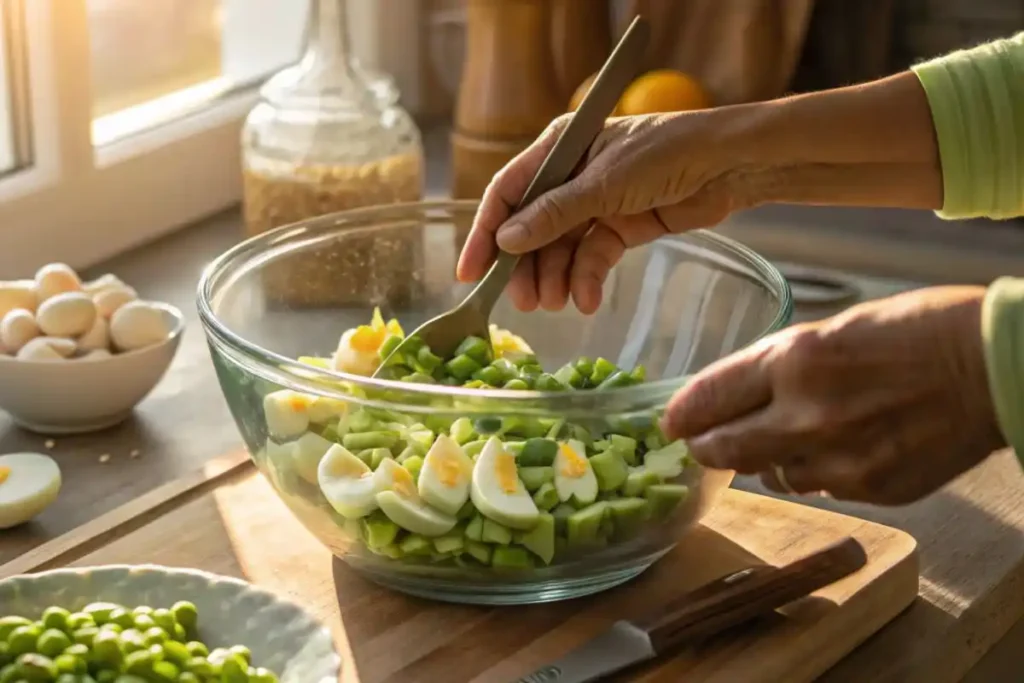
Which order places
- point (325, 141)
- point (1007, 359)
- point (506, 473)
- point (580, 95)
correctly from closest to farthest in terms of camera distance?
point (1007, 359) < point (506, 473) < point (325, 141) < point (580, 95)

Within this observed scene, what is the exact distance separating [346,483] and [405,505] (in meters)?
0.05

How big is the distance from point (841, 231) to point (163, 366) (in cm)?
91

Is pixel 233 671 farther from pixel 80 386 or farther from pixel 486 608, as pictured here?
pixel 80 386

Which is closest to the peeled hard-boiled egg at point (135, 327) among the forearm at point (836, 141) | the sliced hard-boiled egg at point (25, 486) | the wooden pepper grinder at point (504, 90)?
the sliced hard-boiled egg at point (25, 486)

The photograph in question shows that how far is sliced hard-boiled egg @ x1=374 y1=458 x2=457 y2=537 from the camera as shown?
0.96 m

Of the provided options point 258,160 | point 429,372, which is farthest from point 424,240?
point 258,160

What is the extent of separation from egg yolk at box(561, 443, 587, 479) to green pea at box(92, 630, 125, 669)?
0.30 metres

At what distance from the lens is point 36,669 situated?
34.0 inches

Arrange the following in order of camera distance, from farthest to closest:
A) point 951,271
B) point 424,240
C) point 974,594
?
point 951,271 → point 424,240 → point 974,594

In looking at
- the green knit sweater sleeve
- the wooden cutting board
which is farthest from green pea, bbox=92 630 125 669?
the green knit sweater sleeve

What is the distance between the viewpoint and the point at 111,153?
167cm

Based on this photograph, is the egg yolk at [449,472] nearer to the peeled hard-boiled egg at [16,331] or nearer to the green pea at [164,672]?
the green pea at [164,672]

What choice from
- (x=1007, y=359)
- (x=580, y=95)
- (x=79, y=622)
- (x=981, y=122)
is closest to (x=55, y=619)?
(x=79, y=622)

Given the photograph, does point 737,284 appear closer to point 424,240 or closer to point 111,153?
point 424,240
